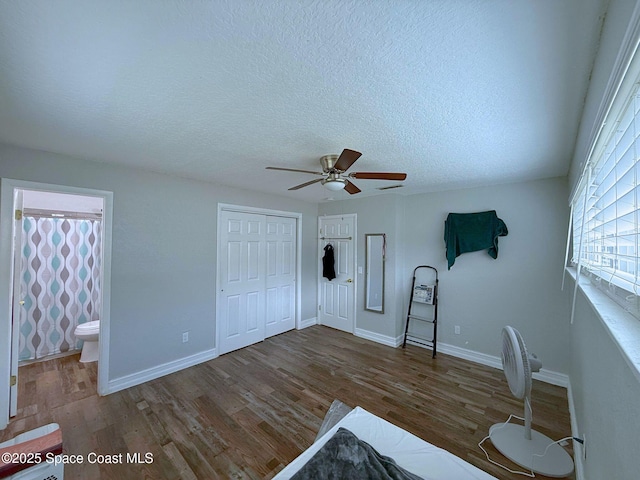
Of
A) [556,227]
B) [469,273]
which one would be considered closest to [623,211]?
[556,227]

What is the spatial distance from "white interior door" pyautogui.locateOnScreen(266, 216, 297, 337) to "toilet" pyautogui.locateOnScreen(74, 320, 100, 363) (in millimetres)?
2245

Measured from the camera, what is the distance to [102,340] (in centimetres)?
254

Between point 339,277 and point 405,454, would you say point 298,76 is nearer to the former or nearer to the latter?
point 405,454

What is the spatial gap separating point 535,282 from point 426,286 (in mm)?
1246

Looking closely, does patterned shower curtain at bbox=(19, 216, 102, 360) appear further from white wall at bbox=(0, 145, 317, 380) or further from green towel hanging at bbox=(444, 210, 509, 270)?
green towel hanging at bbox=(444, 210, 509, 270)

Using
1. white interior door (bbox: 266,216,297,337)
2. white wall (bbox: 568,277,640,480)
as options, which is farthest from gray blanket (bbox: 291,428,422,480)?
white interior door (bbox: 266,216,297,337)

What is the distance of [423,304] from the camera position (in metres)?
3.79

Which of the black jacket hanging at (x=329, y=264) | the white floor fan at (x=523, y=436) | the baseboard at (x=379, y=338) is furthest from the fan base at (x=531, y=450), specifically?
the black jacket hanging at (x=329, y=264)

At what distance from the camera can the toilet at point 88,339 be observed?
318cm

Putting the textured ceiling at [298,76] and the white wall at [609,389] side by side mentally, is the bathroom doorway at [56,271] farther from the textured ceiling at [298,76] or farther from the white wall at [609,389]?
the white wall at [609,389]

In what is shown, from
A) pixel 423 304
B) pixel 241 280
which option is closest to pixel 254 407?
pixel 241 280

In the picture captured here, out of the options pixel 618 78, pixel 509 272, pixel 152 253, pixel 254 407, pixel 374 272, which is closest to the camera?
pixel 618 78

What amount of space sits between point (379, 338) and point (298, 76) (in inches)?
148

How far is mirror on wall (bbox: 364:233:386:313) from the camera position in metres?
4.01
